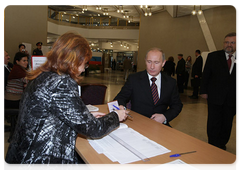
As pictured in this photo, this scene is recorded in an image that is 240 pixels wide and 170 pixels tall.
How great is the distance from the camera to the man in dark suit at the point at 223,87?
2.99 m

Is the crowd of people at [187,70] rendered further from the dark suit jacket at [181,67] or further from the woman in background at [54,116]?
the woman in background at [54,116]

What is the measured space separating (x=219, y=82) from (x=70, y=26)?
16630mm

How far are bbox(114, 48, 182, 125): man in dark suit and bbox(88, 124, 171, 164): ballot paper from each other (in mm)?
792

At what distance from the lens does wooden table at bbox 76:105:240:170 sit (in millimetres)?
1096

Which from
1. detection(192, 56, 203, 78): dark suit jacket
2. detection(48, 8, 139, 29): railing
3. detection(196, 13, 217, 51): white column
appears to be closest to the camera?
detection(192, 56, 203, 78): dark suit jacket

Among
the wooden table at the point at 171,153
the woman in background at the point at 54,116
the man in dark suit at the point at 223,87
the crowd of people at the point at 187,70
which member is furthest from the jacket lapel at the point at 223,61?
the crowd of people at the point at 187,70

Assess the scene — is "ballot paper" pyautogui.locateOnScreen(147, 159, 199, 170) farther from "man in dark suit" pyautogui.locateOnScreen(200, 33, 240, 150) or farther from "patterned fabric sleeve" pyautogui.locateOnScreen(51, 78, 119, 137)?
"man in dark suit" pyautogui.locateOnScreen(200, 33, 240, 150)

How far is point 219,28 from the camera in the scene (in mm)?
9195

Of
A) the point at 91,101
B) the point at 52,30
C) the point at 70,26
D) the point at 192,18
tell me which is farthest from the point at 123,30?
the point at 91,101

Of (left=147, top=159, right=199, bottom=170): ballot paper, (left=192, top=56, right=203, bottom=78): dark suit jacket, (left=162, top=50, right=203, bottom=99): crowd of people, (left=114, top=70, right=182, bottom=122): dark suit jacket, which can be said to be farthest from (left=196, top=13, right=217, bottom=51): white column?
(left=147, top=159, right=199, bottom=170): ballot paper

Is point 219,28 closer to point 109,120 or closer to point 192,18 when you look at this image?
point 192,18

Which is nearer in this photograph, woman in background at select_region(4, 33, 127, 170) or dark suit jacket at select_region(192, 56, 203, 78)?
woman in background at select_region(4, 33, 127, 170)

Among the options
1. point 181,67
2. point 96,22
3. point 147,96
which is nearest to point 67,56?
point 147,96

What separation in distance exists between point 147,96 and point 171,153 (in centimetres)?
108
